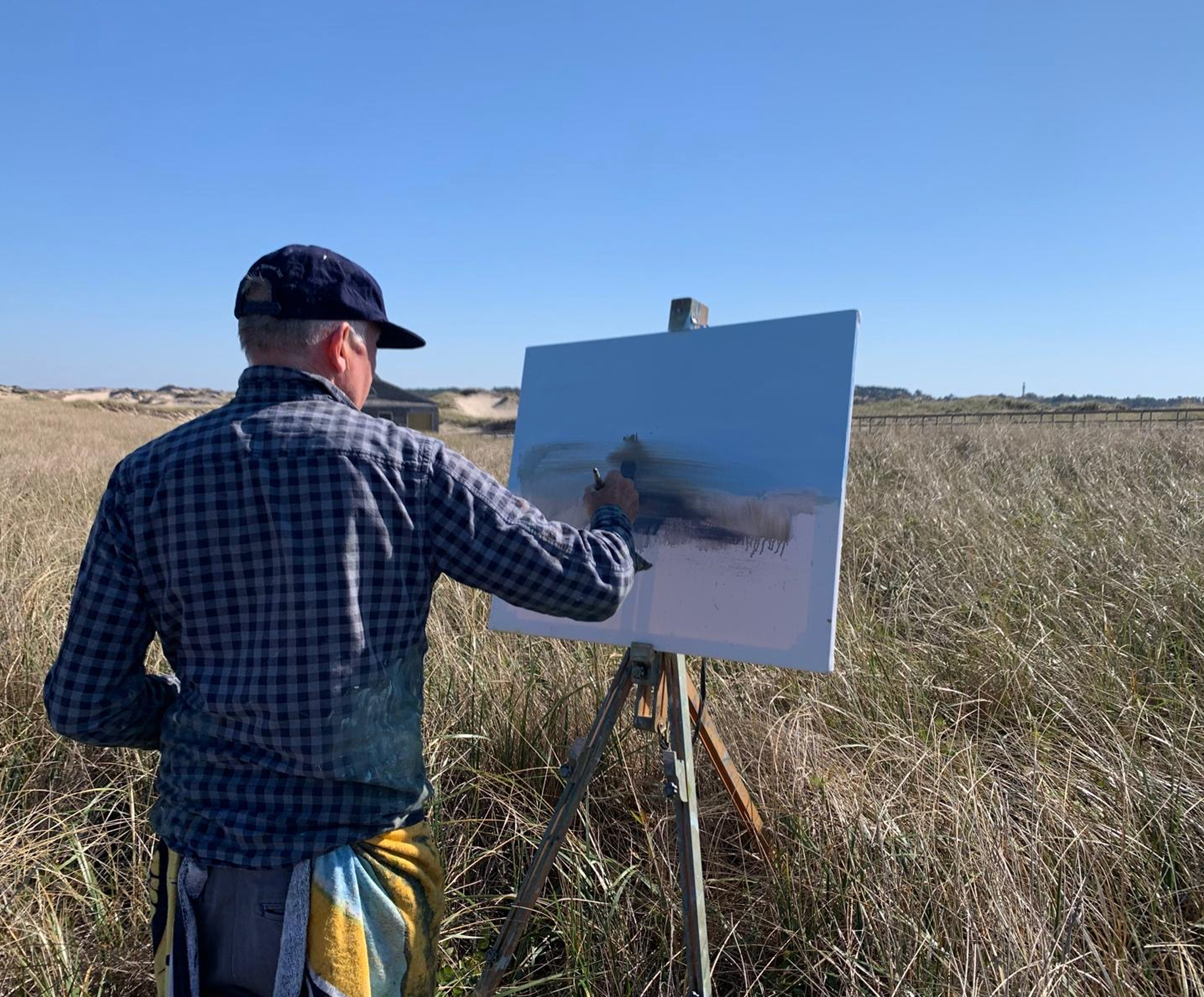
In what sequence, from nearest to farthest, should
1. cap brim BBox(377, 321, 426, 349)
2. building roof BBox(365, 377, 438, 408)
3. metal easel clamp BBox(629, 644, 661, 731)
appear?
cap brim BBox(377, 321, 426, 349) → metal easel clamp BBox(629, 644, 661, 731) → building roof BBox(365, 377, 438, 408)

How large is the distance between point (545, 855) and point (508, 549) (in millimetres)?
992

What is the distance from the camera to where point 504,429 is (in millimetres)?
36156

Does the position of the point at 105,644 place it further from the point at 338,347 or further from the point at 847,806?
the point at 847,806

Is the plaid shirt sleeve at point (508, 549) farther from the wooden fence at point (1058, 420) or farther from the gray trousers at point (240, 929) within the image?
the wooden fence at point (1058, 420)

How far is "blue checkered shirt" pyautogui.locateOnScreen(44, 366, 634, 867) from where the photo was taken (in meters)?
1.13

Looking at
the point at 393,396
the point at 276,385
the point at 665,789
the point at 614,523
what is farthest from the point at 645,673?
Result: the point at 393,396

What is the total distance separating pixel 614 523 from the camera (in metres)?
1.46

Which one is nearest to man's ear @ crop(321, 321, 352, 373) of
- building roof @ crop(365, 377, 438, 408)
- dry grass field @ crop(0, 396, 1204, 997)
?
dry grass field @ crop(0, 396, 1204, 997)

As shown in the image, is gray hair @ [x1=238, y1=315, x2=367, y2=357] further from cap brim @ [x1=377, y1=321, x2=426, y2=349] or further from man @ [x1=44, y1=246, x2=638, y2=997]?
cap brim @ [x1=377, y1=321, x2=426, y2=349]

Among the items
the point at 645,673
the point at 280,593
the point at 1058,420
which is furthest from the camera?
the point at 1058,420

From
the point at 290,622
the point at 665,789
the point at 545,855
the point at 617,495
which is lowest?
the point at 545,855

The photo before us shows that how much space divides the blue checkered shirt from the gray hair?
0.04 meters

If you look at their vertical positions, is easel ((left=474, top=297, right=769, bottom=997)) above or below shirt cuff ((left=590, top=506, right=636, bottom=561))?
below

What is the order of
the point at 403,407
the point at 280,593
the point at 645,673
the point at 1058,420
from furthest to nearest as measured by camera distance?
the point at 403,407, the point at 1058,420, the point at 645,673, the point at 280,593
